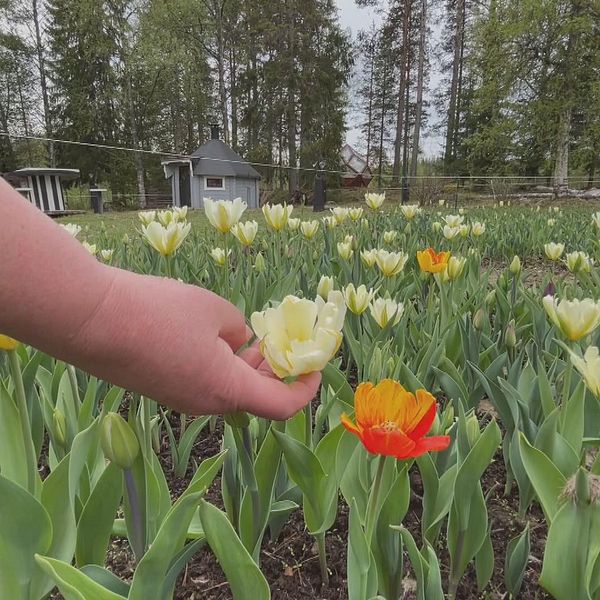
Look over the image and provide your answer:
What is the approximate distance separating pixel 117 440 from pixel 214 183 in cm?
1839

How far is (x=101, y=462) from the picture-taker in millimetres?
1024

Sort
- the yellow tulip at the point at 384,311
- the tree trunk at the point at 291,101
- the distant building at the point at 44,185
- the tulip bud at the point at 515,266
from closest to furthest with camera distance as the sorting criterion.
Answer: the yellow tulip at the point at 384,311 < the tulip bud at the point at 515,266 < the distant building at the point at 44,185 < the tree trunk at the point at 291,101

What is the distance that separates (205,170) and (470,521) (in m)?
18.0

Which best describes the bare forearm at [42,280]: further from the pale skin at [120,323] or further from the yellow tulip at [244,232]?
the yellow tulip at [244,232]

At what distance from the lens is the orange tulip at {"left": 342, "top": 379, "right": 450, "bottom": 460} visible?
2.05 ft

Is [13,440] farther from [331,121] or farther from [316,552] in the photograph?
[331,121]

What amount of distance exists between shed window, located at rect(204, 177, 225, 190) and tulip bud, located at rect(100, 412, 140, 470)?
721 inches

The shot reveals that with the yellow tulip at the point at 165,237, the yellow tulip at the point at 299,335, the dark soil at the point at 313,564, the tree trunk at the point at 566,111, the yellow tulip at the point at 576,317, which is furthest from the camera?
the tree trunk at the point at 566,111

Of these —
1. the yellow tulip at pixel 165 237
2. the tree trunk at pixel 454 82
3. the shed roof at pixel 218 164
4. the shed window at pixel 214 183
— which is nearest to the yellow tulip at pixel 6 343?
the yellow tulip at pixel 165 237

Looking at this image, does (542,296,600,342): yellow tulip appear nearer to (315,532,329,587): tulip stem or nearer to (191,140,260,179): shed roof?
(315,532,329,587): tulip stem

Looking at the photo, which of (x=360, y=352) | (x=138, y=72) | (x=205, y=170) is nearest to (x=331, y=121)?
(x=205, y=170)

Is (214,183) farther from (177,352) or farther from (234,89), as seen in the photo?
(177,352)

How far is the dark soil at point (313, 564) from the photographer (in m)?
0.96

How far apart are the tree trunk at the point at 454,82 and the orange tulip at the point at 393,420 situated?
22.5m
